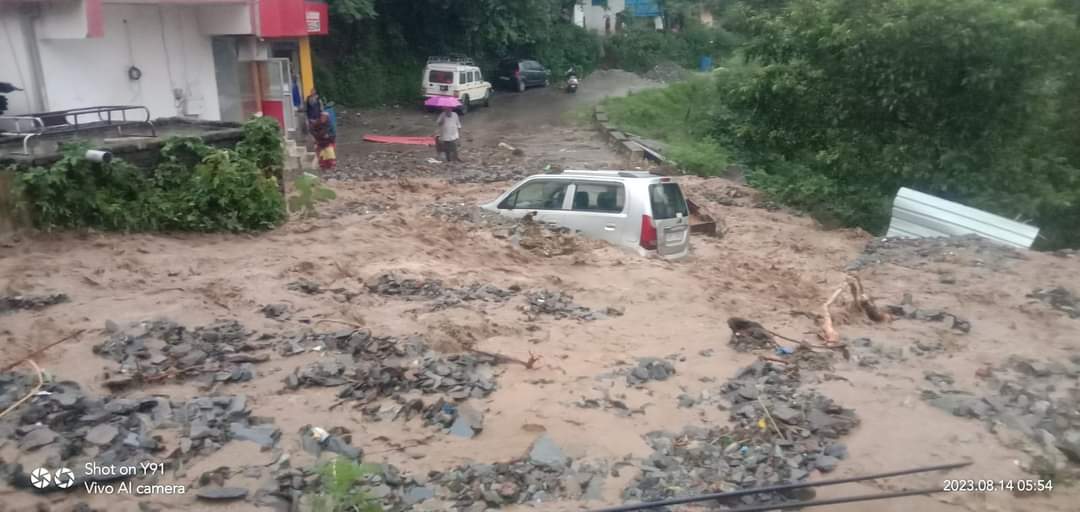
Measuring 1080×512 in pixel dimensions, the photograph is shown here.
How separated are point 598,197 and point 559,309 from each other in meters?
2.63

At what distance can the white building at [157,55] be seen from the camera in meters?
15.0

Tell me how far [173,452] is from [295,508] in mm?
1116

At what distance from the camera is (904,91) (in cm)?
1648

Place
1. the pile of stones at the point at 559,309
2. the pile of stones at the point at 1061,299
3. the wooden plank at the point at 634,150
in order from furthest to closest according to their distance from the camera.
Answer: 1. the wooden plank at the point at 634,150
2. the pile of stones at the point at 1061,299
3. the pile of stones at the point at 559,309

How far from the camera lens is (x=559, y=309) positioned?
966 cm

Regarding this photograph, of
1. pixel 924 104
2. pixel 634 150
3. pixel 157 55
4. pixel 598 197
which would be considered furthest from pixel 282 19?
pixel 924 104

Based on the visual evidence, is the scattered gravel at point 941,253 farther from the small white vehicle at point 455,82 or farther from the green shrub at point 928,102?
the small white vehicle at point 455,82

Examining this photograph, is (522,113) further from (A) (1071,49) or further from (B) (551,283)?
(B) (551,283)

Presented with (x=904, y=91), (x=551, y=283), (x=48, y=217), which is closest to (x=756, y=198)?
(x=904, y=91)

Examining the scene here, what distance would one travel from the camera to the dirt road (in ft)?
18.7

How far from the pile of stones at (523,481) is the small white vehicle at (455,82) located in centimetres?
2890

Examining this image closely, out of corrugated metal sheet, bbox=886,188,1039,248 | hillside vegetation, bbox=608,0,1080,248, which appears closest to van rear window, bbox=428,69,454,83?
hillside vegetation, bbox=608,0,1080,248
